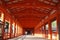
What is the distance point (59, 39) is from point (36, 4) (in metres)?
3.67

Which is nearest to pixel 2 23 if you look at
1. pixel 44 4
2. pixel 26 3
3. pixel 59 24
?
pixel 26 3

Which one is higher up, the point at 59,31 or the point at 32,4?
the point at 32,4

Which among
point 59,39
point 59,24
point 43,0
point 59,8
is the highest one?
point 43,0

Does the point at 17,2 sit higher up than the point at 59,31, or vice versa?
the point at 17,2

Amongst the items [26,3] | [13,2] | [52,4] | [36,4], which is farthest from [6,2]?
[52,4]

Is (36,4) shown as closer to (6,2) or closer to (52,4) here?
(52,4)

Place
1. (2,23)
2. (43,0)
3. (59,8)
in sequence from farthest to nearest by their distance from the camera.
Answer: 1. (2,23)
2. (43,0)
3. (59,8)

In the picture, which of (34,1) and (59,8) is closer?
(59,8)

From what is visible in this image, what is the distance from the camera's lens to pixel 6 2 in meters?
13.0

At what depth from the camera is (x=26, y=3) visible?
1306 centimetres

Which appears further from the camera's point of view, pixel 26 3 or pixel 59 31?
pixel 26 3

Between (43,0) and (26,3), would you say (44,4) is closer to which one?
(43,0)

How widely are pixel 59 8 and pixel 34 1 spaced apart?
7.58ft

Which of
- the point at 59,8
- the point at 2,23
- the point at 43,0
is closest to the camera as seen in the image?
the point at 59,8
